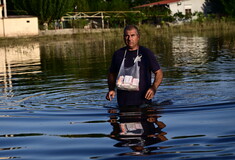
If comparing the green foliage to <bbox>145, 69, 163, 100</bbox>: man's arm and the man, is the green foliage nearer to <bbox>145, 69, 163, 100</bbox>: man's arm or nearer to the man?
the man

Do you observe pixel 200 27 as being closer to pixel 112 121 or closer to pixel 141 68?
pixel 141 68

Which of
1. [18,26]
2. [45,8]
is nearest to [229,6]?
[45,8]

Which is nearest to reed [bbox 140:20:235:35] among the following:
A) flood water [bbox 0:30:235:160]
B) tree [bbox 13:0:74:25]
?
tree [bbox 13:0:74:25]

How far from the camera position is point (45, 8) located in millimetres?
55281

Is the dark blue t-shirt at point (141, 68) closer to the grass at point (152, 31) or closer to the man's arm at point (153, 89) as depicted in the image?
the man's arm at point (153, 89)

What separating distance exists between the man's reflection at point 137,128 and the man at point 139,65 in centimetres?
22

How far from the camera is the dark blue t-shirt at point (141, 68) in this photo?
9.27 m

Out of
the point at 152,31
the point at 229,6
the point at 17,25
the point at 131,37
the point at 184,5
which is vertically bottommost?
the point at 152,31

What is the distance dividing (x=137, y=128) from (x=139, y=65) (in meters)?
1.47

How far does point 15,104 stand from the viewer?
39.4 ft

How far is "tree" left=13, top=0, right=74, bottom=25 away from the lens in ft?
181

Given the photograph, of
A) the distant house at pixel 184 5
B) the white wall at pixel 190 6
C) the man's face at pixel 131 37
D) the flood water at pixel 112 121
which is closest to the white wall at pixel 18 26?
the distant house at pixel 184 5

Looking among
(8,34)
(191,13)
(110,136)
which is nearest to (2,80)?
(110,136)

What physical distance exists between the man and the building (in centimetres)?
4305
